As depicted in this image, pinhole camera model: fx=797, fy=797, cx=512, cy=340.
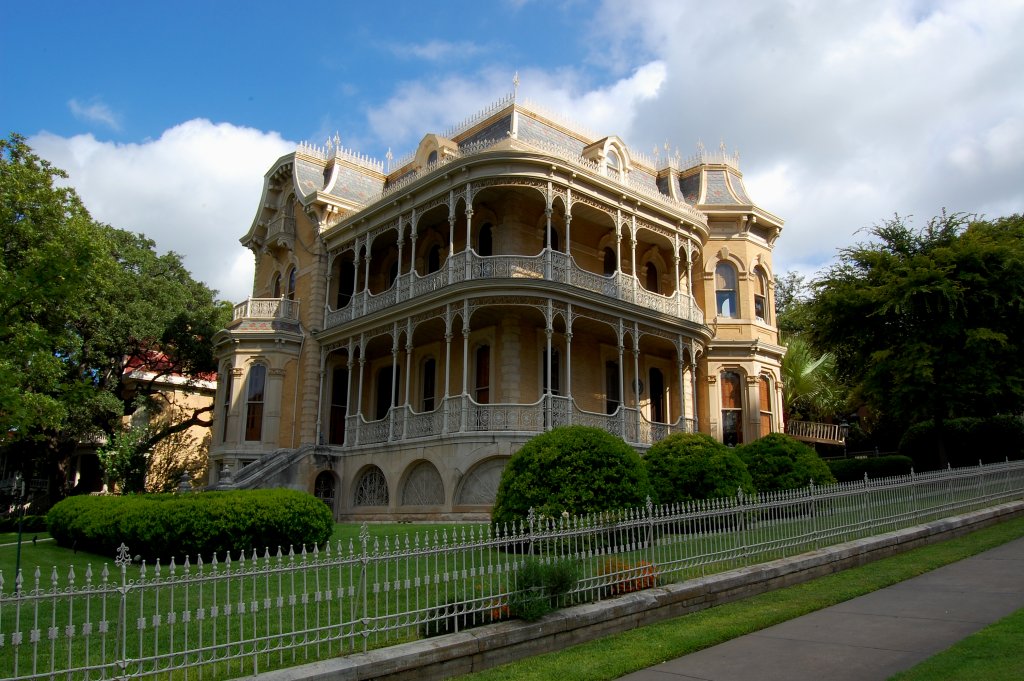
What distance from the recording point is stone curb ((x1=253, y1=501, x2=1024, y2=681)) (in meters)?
6.95

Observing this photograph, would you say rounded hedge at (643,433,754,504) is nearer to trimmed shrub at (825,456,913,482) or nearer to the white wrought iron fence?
the white wrought iron fence

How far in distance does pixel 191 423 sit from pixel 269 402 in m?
11.1

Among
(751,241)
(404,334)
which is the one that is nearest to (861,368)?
(751,241)

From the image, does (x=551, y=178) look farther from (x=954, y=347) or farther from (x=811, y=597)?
(x=811, y=597)

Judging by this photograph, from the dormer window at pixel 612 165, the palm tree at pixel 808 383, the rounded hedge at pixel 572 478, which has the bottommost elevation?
the rounded hedge at pixel 572 478

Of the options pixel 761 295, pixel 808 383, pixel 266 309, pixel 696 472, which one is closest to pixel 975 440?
pixel 761 295

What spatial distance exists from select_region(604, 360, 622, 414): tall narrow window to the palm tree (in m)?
13.8

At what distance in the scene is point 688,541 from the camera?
1066 centimetres

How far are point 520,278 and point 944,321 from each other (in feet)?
39.1

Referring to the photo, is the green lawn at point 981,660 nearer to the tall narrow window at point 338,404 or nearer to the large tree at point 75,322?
the large tree at point 75,322

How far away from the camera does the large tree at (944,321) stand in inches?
843

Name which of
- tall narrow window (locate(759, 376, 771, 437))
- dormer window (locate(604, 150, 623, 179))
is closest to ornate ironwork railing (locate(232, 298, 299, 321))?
dormer window (locate(604, 150, 623, 179))

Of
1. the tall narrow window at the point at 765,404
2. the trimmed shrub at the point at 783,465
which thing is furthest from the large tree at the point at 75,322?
the tall narrow window at the point at 765,404

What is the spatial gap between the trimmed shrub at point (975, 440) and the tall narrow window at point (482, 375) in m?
14.8
